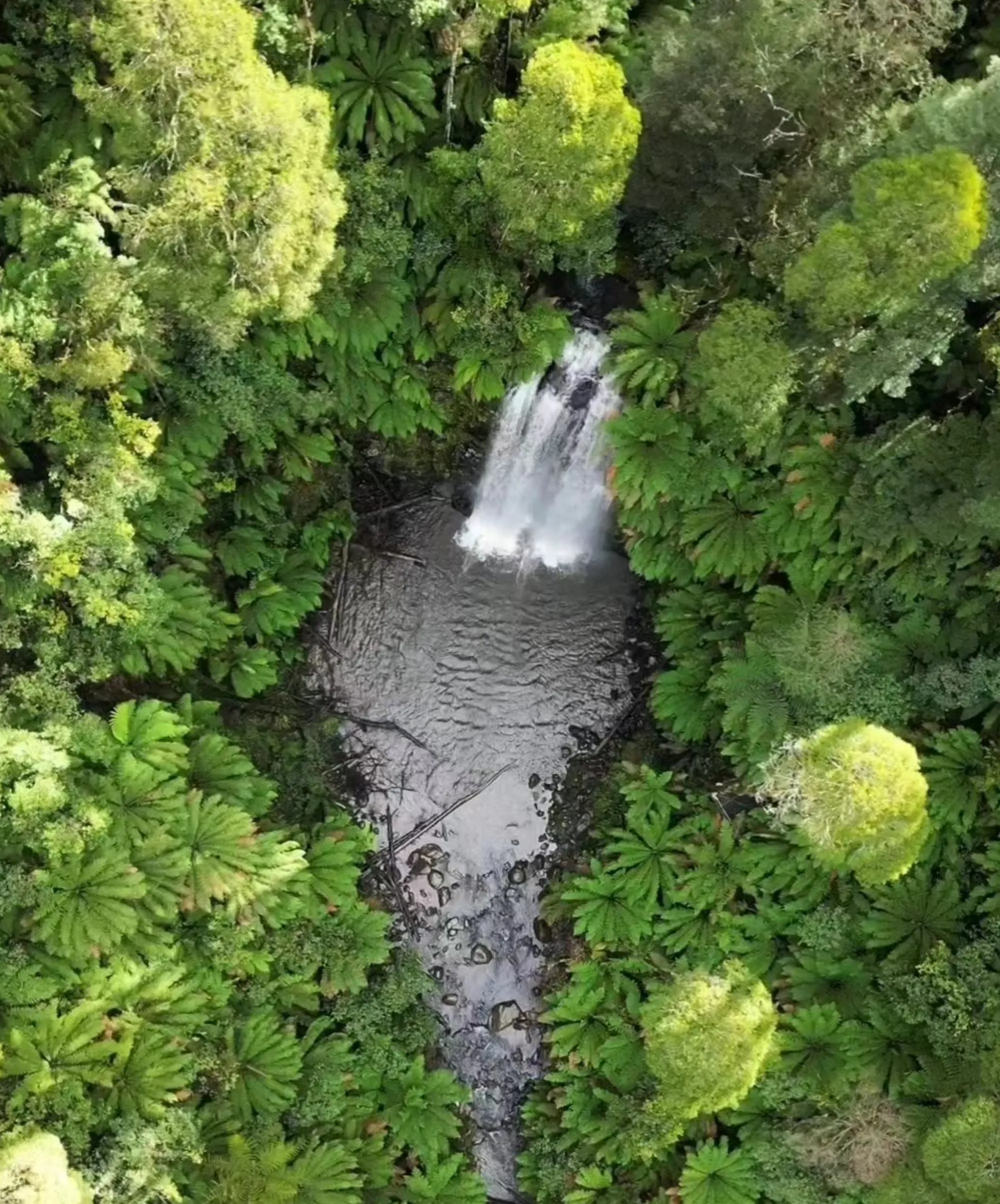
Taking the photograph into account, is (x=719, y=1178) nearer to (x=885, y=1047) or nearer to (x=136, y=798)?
(x=885, y=1047)

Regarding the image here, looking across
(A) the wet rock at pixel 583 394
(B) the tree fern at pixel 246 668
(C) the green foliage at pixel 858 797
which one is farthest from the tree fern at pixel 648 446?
(B) the tree fern at pixel 246 668

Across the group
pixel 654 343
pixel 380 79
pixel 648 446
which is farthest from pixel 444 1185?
pixel 380 79

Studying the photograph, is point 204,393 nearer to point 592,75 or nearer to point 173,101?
point 173,101

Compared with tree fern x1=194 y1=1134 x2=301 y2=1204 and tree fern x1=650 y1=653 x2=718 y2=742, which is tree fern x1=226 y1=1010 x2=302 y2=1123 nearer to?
tree fern x1=194 y1=1134 x2=301 y2=1204

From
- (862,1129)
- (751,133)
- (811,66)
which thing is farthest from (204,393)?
(862,1129)

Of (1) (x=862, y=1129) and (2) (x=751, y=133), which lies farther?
(1) (x=862, y=1129)

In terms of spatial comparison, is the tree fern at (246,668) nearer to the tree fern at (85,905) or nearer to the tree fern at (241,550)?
the tree fern at (241,550)

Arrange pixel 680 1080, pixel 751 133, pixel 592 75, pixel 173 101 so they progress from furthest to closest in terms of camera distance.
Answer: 1. pixel 680 1080
2. pixel 751 133
3. pixel 592 75
4. pixel 173 101
